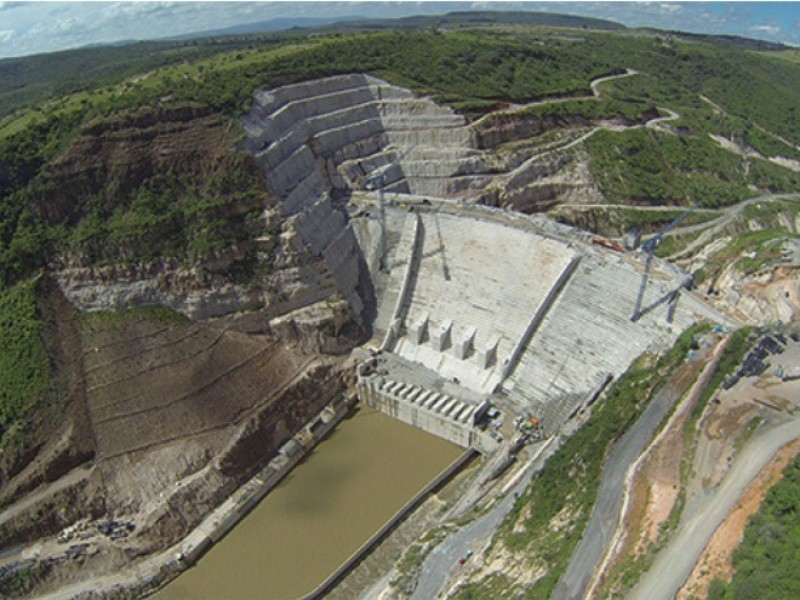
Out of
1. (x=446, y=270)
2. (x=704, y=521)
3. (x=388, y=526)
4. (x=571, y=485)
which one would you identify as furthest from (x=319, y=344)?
(x=704, y=521)

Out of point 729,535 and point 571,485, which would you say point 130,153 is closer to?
point 571,485

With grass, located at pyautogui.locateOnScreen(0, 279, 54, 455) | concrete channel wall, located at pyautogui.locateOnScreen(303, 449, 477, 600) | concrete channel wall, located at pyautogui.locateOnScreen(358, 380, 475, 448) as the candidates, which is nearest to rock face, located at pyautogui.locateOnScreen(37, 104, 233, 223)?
grass, located at pyautogui.locateOnScreen(0, 279, 54, 455)

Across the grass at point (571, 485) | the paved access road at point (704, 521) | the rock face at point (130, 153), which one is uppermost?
the rock face at point (130, 153)

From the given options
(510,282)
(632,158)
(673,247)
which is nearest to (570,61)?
(632,158)

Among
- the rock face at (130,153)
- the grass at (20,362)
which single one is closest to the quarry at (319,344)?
the grass at (20,362)

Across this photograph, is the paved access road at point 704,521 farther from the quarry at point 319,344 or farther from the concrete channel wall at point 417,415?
the concrete channel wall at point 417,415

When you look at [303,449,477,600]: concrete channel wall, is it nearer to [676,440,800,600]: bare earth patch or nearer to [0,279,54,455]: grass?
Answer: [676,440,800,600]: bare earth patch

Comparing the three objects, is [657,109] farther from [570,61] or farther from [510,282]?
[510,282]
